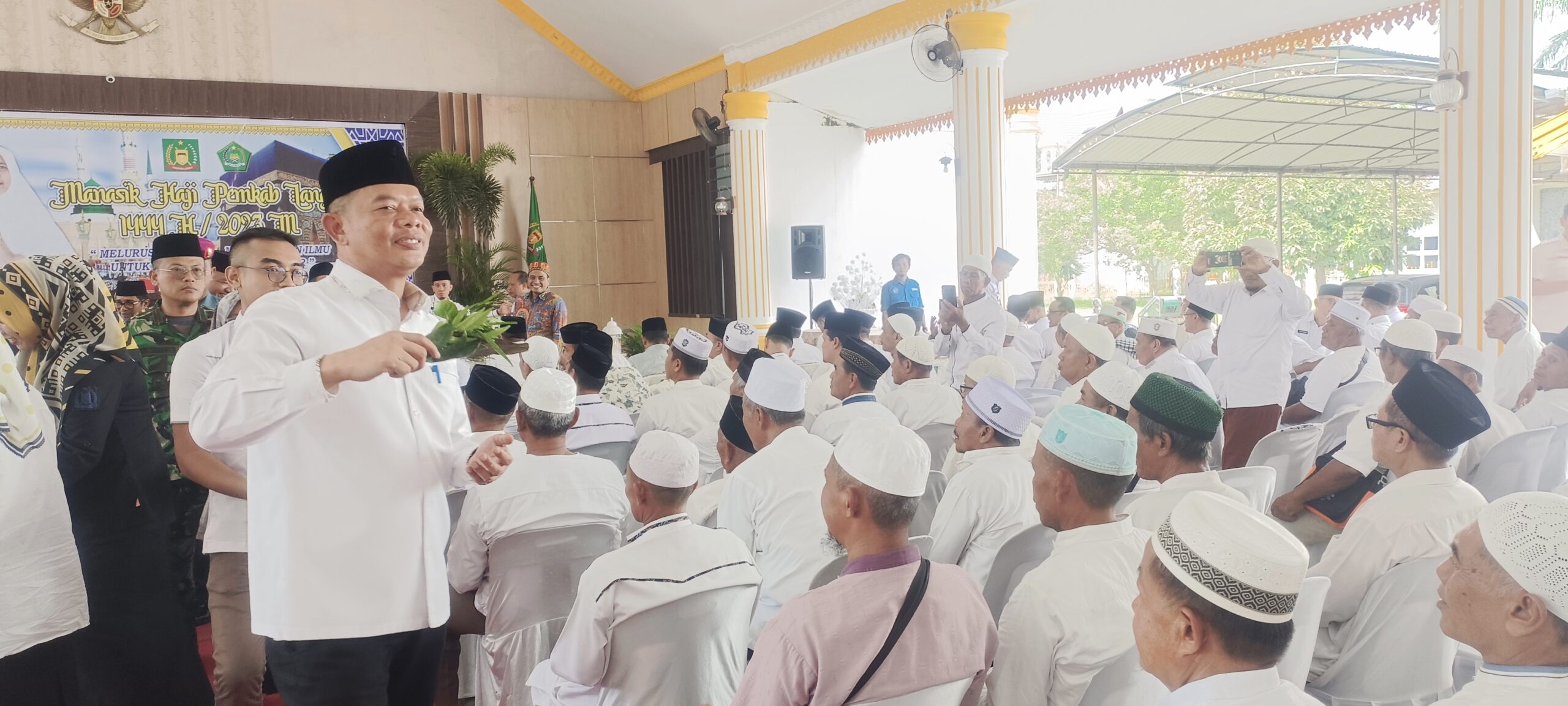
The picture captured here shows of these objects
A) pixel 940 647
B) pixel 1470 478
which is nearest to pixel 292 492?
pixel 940 647

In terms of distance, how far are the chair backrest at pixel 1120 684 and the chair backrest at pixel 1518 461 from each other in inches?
85.0

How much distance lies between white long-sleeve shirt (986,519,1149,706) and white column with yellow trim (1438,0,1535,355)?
14.6 feet

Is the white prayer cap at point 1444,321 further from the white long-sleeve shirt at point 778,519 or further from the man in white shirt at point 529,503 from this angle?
the man in white shirt at point 529,503

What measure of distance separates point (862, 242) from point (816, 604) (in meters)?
11.6

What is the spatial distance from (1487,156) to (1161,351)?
1.94m

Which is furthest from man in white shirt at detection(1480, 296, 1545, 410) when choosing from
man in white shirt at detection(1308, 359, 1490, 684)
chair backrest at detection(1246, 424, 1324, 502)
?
man in white shirt at detection(1308, 359, 1490, 684)

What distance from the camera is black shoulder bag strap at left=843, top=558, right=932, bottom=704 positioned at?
1.69 m

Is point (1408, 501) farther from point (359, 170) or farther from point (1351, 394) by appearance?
point (1351, 394)

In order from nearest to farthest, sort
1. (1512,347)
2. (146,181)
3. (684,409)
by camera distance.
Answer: (684,409) → (1512,347) → (146,181)

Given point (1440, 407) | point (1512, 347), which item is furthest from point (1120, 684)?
point (1512, 347)

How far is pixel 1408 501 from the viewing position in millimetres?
2377

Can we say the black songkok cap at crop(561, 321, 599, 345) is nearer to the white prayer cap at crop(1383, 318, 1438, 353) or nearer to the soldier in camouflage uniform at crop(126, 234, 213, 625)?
the soldier in camouflage uniform at crop(126, 234, 213, 625)

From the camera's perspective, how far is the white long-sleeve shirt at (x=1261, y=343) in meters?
5.71

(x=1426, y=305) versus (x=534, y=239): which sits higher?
(x=534, y=239)
